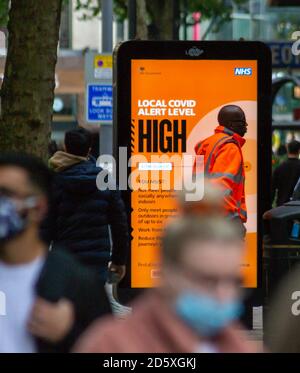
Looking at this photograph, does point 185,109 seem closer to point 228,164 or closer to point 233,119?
point 233,119

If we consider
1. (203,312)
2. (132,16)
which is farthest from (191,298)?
(132,16)

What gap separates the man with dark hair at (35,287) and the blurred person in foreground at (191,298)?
0.64 m

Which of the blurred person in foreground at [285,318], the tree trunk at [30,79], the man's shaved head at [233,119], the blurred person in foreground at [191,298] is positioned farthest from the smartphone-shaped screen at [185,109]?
the blurred person in foreground at [191,298]

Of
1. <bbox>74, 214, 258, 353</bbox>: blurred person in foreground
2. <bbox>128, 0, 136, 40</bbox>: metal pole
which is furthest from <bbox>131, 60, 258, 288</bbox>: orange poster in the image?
<bbox>128, 0, 136, 40</bbox>: metal pole

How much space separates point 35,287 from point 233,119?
569 cm

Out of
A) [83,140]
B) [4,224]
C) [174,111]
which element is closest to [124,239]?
[83,140]

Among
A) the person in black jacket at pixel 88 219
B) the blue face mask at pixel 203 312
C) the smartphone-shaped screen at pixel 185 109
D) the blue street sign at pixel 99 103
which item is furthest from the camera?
the blue street sign at pixel 99 103

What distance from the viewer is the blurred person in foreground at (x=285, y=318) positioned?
551 centimetres

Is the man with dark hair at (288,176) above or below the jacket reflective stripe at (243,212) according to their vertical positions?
below

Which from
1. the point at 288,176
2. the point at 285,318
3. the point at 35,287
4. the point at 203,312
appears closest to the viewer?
the point at 203,312

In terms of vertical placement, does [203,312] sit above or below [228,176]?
above

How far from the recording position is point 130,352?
3.19 m

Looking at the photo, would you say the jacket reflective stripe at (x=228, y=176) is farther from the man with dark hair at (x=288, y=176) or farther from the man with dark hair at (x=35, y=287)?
the man with dark hair at (x=288, y=176)

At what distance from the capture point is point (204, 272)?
301 centimetres
